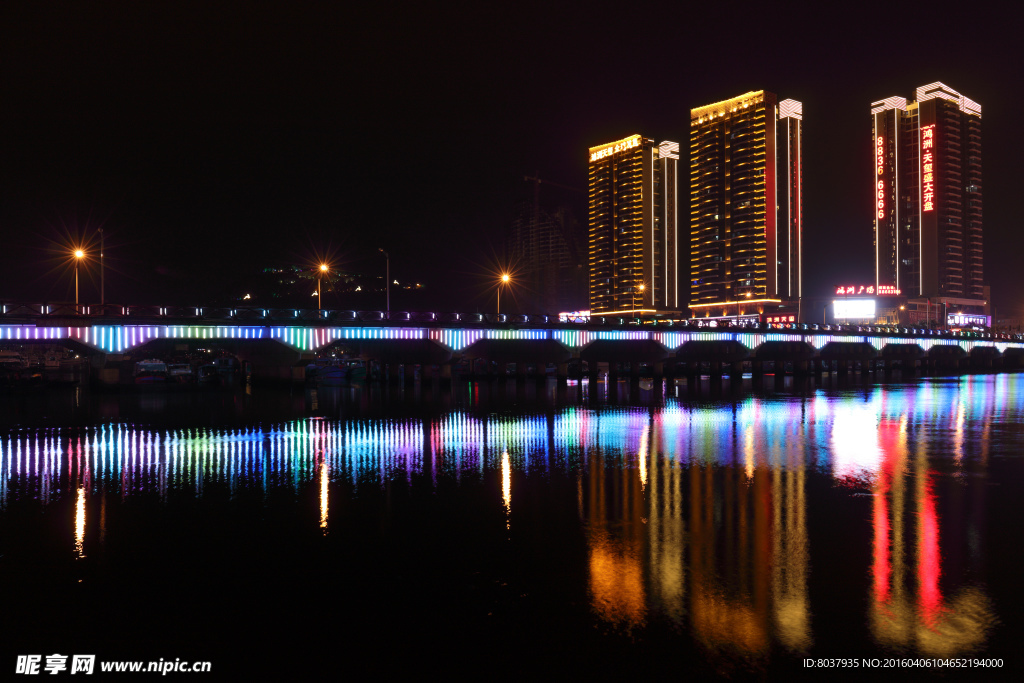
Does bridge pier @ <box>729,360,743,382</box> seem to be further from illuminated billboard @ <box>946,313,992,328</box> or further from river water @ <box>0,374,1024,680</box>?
illuminated billboard @ <box>946,313,992,328</box>

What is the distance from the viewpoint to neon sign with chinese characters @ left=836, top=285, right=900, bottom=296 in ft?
525

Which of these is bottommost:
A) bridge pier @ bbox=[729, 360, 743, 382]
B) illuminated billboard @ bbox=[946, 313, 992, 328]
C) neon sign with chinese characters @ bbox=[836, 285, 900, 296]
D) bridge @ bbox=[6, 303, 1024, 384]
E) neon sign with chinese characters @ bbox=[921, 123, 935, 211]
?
bridge pier @ bbox=[729, 360, 743, 382]

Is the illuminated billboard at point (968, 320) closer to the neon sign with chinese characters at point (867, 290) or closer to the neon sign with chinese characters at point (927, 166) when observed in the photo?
the neon sign with chinese characters at point (867, 290)

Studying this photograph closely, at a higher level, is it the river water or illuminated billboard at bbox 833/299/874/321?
illuminated billboard at bbox 833/299/874/321

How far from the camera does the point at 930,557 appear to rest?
9914 mm

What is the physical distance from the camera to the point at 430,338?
223 feet

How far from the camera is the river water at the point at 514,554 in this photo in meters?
Result: 7.04

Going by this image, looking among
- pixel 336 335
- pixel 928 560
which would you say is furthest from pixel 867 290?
pixel 928 560

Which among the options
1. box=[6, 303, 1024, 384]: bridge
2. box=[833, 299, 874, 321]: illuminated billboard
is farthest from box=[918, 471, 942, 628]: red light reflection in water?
box=[833, 299, 874, 321]: illuminated billboard

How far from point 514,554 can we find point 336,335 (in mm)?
55935

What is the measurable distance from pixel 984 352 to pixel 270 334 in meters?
156

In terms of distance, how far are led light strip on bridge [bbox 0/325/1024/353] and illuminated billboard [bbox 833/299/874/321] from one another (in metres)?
65.0

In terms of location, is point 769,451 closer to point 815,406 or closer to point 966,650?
point 966,650

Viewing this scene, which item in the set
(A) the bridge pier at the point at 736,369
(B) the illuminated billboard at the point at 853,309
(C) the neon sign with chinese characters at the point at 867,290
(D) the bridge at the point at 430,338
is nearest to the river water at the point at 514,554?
(D) the bridge at the point at 430,338
